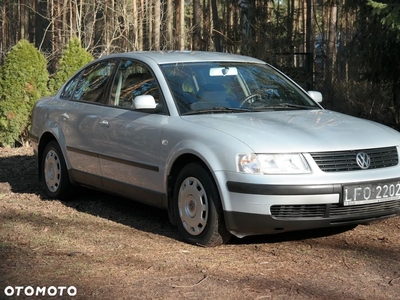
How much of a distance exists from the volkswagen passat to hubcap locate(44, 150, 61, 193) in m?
0.03

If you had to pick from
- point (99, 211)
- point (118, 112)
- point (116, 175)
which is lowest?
point (99, 211)

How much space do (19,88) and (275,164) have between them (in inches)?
348

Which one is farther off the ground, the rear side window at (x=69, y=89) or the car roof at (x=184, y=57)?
the car roof at (x=184, y=57)

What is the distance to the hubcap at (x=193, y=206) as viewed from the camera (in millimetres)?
5852

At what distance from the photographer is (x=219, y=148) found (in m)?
5.64

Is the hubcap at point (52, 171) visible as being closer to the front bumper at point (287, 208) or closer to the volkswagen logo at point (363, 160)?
the front bumper at point (287, 208)

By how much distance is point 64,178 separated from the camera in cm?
794

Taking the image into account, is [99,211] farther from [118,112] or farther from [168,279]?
[168,279]

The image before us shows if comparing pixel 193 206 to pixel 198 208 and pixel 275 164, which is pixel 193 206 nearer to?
pixel 198 208

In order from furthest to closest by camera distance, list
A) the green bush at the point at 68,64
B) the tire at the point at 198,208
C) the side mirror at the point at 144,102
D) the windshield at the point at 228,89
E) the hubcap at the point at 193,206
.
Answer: the green bush at the point at 68,64
the windshield at the point at 228,89
the side mirror at the point at 144,102
the hubcap at the point at 193,206
the tire at the point at 198,208

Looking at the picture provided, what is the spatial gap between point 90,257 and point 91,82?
2675mm

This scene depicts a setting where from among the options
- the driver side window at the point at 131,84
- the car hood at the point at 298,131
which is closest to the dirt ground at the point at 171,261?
the car hood at the point at 298,131

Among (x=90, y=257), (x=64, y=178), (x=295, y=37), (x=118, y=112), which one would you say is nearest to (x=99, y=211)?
(x=64, y=178)

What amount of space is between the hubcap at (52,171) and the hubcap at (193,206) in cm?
238
